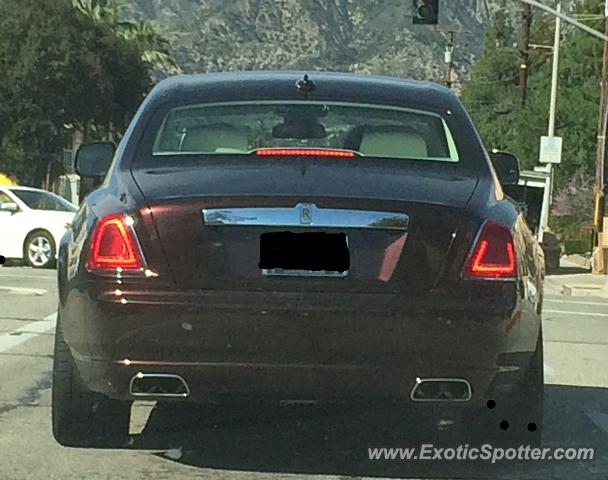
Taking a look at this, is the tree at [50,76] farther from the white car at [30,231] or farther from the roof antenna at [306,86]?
the roof antenna at [306,86]

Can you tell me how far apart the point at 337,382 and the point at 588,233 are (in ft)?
144

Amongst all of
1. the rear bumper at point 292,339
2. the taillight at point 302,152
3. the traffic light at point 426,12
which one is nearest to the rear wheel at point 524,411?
the rear bumper at point 292,339

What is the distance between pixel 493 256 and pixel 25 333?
270 inches

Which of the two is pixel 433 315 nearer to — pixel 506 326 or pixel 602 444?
pixel 506 326

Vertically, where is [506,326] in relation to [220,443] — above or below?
above

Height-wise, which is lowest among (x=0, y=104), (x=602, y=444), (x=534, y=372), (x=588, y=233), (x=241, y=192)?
(x=588, y=233)

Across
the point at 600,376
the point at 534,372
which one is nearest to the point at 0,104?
the point at 600,376

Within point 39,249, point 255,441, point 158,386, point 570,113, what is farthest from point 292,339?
point 570,113

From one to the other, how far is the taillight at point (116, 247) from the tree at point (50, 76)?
159 feet

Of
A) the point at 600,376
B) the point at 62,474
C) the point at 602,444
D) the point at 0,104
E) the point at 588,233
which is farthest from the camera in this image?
the point at 0,104

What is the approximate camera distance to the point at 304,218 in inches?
217

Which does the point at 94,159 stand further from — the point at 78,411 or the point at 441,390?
the point at 441,390

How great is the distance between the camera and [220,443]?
6.80m

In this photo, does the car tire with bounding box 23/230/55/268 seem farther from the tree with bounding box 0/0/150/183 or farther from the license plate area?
the tree with bounding box 0/0/150/183
